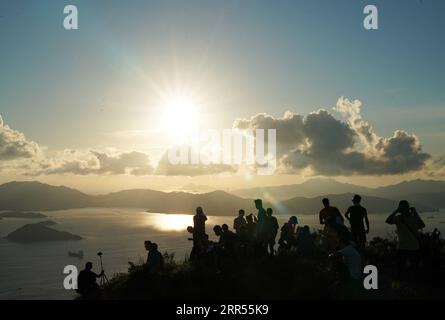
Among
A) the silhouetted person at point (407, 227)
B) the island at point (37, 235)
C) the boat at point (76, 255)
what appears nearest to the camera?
the silhouetted person at point (407, 227)

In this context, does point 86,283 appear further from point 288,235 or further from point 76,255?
point 76,255

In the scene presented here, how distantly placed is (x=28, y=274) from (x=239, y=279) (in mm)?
103397

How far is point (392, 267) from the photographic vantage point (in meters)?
16.1

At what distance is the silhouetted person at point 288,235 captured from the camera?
57.1 ft

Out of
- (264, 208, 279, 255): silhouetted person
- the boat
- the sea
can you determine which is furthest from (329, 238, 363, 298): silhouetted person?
the boat

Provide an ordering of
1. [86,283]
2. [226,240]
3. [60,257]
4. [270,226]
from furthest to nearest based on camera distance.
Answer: [60,257] < [270,226] < [226,240] < [86,283]

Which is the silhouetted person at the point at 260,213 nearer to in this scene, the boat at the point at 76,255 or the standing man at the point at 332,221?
the standing man at the point at 332,221

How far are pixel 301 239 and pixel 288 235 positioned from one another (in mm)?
809

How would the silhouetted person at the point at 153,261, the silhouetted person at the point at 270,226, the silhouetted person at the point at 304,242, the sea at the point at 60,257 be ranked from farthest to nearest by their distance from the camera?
the sea at the point at 60,257 < the silhouetted person at the point at 304,242 < the silhouetted person at the point at 270,226 < the silhouetted person at the point at 153,261

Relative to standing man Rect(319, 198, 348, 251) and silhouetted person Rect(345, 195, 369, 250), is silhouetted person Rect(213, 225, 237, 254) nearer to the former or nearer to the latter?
standing man Rect(319, 198, 348, 251)

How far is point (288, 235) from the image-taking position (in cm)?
1753

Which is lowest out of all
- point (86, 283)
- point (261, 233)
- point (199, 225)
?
point (86, 283)

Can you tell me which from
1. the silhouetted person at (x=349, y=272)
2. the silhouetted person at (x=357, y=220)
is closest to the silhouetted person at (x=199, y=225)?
the silhouetted person at (x=357, y=220)

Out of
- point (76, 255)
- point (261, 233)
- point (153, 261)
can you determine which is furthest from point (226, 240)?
point (76, 255)
